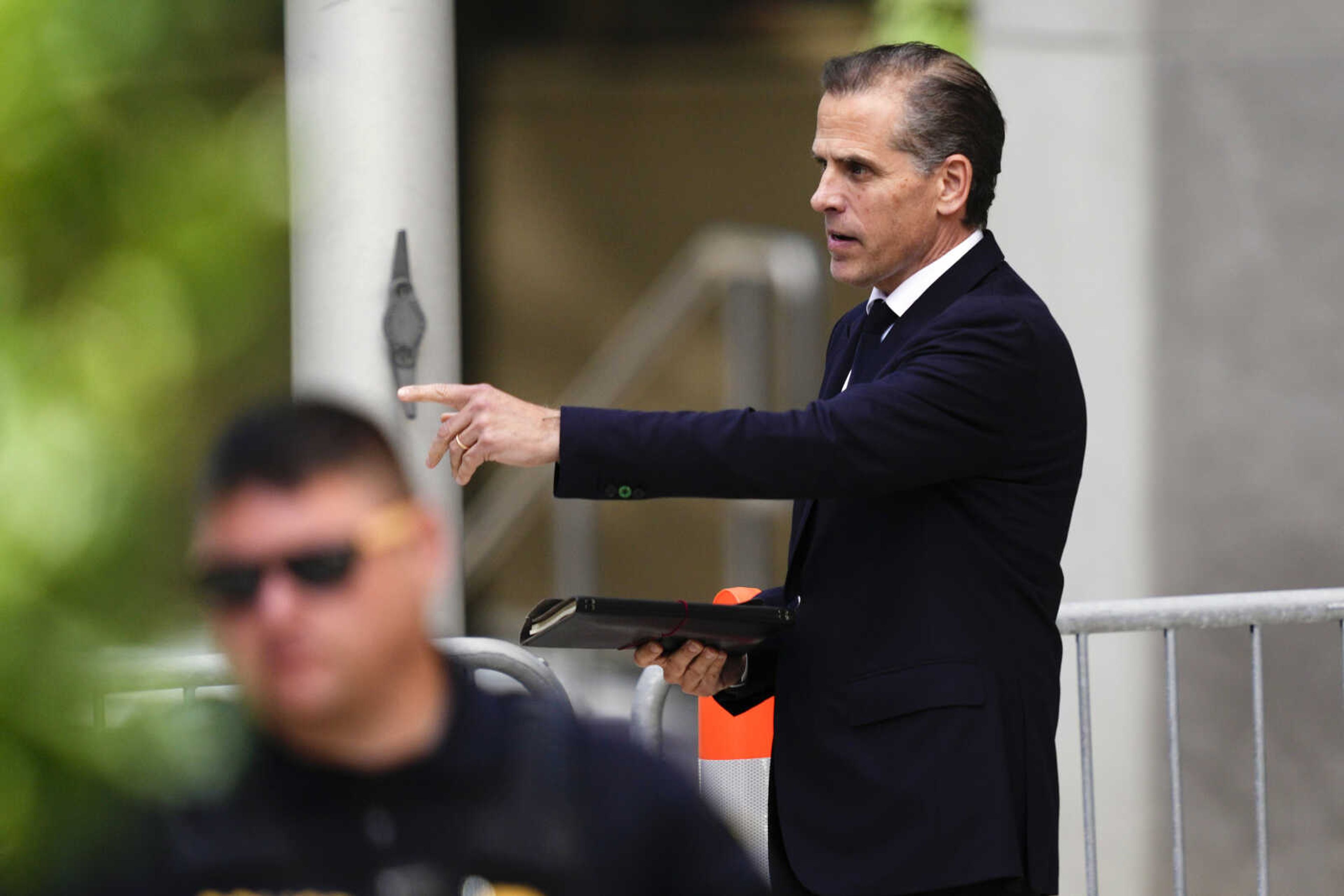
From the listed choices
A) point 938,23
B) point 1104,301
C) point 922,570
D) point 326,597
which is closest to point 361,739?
point 326,597

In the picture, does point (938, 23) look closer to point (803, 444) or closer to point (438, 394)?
point (803, 444)

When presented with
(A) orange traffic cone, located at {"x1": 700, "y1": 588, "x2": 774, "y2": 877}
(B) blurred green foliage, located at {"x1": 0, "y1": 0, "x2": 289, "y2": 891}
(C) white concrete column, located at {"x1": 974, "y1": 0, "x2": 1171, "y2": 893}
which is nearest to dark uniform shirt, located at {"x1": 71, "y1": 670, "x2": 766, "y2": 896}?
(B) blurred green foliage, located at {"x1": 0, "y1": 0, "x2": 289, "y2": 891}

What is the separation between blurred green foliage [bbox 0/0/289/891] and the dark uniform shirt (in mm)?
303

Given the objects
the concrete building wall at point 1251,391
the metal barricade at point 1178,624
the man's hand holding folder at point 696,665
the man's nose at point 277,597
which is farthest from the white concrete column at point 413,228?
the concrete building wall at point 1251,391

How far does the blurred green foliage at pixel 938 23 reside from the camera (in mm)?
4969

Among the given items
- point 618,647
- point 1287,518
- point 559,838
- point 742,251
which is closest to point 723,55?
point 742,251

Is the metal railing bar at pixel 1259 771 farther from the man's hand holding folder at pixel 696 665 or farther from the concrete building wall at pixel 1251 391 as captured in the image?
the man's hand holding folder at pixel 696 665

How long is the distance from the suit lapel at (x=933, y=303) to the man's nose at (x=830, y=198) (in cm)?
16

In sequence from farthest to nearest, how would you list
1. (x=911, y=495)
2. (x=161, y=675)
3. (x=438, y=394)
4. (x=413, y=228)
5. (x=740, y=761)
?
(x=413, y=228), (x=740, y=761), (x=911, y=495), (x=438, y=394), (x=161, y=675)

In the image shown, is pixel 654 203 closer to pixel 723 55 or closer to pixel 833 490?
pixel 723 55

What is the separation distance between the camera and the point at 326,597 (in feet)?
3.10

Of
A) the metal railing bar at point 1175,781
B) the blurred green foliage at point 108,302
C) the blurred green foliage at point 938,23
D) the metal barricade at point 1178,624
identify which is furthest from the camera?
the blurred green foliage at point 938,23

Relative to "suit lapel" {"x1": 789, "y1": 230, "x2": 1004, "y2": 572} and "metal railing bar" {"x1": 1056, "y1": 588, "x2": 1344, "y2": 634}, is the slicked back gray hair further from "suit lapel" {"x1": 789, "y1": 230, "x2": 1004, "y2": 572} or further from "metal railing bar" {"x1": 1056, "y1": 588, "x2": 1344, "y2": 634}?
"metal railing bar" {"x1": 1056, "y1": 588, "x2": 1344, "y2": 634}

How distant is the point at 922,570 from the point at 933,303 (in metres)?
0.36
